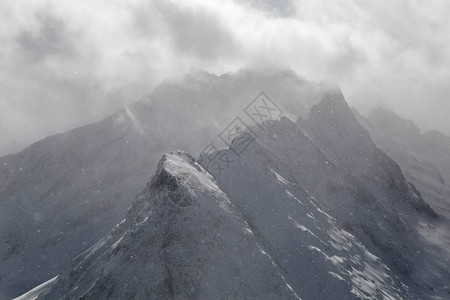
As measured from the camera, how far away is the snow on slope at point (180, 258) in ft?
177

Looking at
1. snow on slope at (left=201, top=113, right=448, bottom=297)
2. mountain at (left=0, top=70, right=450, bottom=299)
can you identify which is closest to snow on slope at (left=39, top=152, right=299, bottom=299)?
mountain at (left=0, top=70, right=450, bottom=299)

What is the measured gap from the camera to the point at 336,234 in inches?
3275

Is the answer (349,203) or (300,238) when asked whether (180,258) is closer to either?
(300,238)

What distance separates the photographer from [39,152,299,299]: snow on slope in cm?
5400

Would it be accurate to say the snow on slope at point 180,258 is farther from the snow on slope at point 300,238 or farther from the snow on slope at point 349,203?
the snow on slope at point 349,203

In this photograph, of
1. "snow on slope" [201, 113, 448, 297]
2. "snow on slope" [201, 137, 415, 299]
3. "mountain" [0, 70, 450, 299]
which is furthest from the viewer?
"snow on slope" [201, 113, 448, 297]

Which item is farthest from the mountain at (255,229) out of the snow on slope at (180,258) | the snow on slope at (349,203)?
the snow on slope at (349,203)

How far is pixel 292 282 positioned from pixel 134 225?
2546 centimetres

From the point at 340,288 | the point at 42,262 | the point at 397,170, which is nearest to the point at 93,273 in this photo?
the point at 340,288

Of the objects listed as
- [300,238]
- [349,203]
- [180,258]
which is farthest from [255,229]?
[349,203]

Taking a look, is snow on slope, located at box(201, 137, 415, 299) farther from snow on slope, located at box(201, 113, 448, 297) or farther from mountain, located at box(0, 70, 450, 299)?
snow on slope, located at box(201, 113, 448, 297)

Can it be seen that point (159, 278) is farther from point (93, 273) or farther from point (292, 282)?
point (292, 282)

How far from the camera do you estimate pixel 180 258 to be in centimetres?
5591

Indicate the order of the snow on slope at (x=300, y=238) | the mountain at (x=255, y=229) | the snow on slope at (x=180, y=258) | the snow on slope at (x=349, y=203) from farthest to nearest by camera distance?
the snow on slope at (x=349, y=203)
the snow on slope at (x=300, y=238)
the mountain at (x=255, y=229)
the snow on slope at (x=180, y=258)
